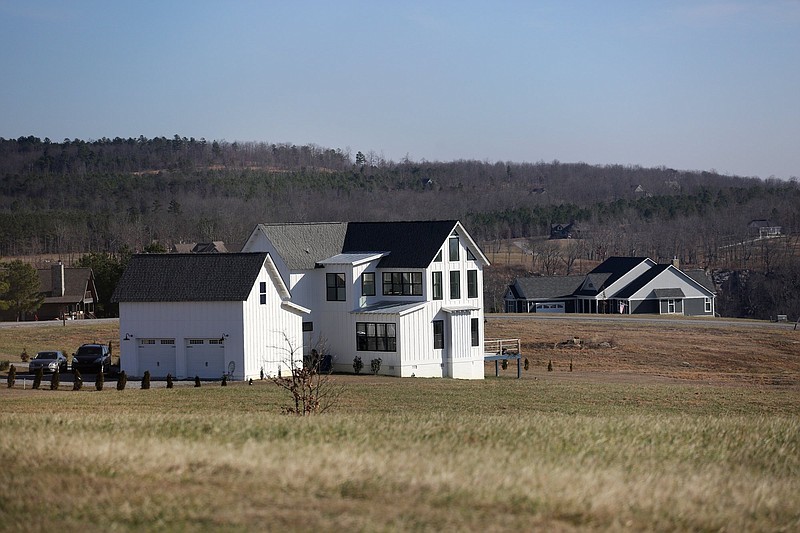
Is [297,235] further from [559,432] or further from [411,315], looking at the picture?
[559,432]

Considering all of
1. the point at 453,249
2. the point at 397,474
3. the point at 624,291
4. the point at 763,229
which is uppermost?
the point at 763,229

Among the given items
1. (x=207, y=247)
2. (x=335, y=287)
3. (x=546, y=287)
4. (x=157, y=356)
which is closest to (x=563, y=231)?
(x=546, y=287)

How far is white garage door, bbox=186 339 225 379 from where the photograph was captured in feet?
156

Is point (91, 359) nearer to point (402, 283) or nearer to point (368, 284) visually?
point (368, 284)

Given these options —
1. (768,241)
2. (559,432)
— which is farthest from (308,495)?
(768,241)

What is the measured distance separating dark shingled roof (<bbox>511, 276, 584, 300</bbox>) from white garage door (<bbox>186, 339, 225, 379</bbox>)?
6293cm

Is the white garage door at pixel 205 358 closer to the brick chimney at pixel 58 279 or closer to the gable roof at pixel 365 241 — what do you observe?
the gable roof at pixel 365 241

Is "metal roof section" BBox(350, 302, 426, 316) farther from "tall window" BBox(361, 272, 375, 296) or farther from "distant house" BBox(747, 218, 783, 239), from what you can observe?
"distant house" BBox(747, 218, 783, 239)

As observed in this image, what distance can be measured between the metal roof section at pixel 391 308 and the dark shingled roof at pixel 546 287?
184 ft

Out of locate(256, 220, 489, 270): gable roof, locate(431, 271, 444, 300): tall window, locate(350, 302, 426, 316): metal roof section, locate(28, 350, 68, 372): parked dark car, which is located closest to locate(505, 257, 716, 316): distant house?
locate(256, 220, 489, 270): gable roof

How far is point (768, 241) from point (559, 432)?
157454mm

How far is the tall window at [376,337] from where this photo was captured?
165 feet

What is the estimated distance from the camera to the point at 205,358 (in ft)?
156

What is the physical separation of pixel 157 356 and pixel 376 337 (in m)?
10.1
